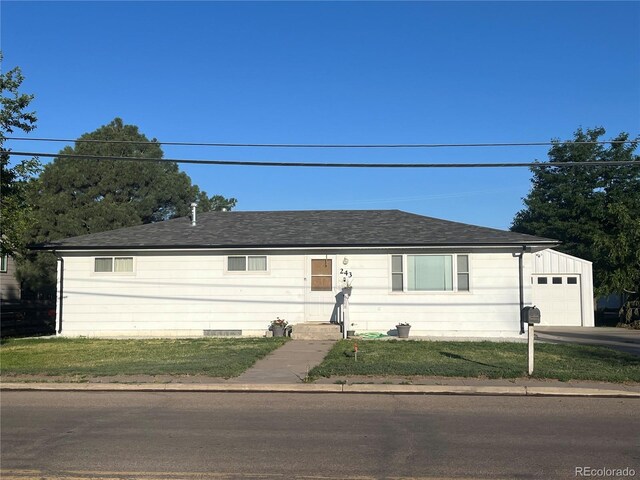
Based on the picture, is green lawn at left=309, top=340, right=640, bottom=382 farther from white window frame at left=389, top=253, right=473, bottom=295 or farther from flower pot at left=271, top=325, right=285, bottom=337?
white window frame at left=389, top=253, right=473, bottom=295

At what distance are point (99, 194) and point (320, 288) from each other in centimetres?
2290

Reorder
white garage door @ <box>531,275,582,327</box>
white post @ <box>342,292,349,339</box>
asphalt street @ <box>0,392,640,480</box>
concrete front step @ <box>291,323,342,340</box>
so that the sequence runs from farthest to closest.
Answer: white garage door @ <box>531,275,582,327</box>
white post @ <box>342,292,349,339</box>
concrete front step @ <box>291,323,342,340</box>
asphalt street @ <box>0,392,640,480</box>

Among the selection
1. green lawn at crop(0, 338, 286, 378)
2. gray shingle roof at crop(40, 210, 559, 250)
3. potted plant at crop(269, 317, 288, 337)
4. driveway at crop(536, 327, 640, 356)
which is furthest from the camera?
gray shingle roof at crop(40, 210, 559, 250)

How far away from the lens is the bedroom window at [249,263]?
65.5ft

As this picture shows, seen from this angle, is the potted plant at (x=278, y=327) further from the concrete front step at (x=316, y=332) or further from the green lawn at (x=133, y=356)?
the green lawn at (x=133, y=356)

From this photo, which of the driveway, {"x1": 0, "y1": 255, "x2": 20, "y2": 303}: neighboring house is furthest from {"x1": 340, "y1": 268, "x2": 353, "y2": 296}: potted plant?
{"x1": 0, "y1": 255, "x2": 20, "y2": 303}: neighboring house

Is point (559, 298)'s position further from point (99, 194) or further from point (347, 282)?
point (99, 194)

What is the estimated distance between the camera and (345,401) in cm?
964

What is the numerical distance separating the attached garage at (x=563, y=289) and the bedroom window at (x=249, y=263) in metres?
12.1

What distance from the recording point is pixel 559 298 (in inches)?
985

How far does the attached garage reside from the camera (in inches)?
972

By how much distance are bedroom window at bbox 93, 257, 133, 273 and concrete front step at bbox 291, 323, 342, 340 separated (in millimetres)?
6455

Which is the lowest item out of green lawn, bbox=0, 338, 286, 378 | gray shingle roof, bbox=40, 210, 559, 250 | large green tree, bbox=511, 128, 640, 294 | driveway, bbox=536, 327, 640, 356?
driveway, bbox=536, 327, 640, 356

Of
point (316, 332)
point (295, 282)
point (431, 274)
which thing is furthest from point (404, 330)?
point (295, 282)
